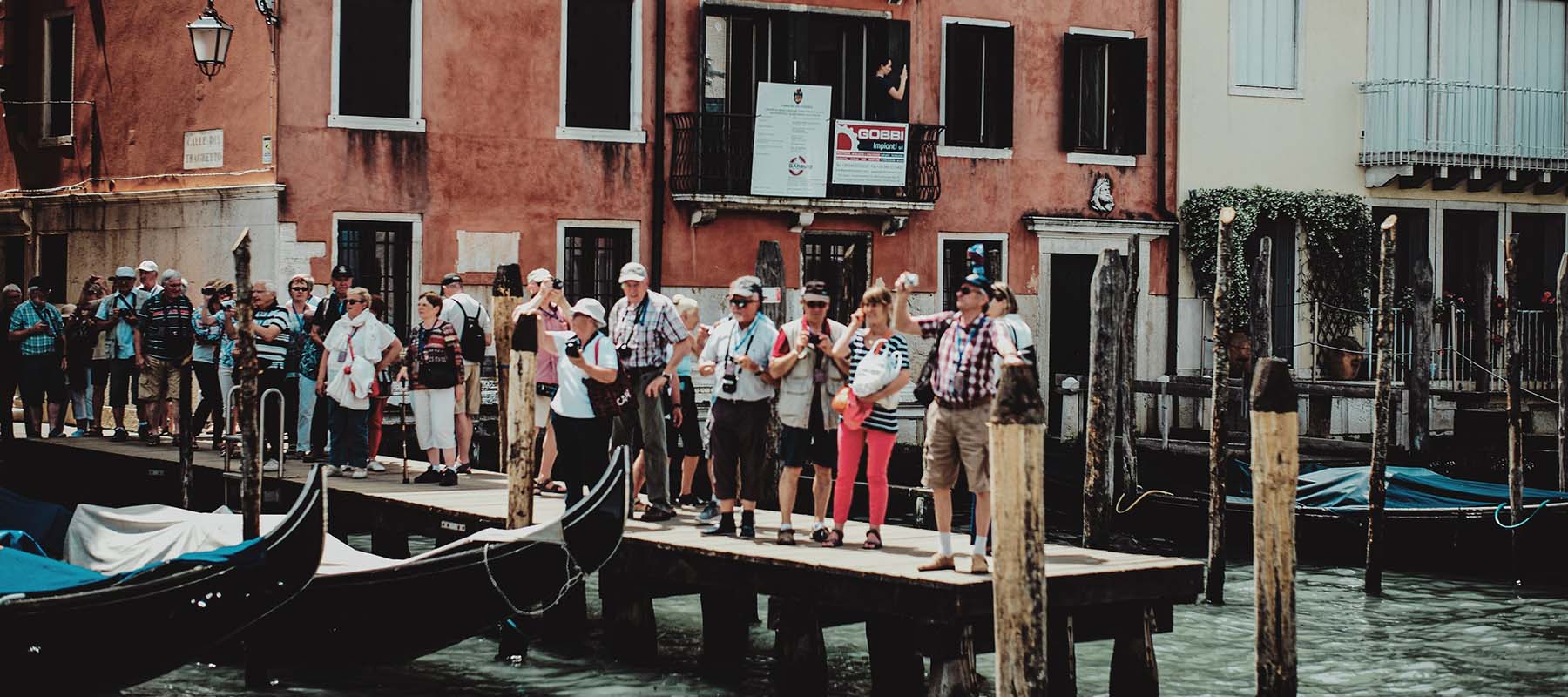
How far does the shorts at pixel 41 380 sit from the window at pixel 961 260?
9099mm

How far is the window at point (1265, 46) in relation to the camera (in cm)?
2211

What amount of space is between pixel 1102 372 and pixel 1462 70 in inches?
449

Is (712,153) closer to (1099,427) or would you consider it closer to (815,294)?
(1099,427)

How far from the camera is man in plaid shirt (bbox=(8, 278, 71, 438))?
15848 millimetres

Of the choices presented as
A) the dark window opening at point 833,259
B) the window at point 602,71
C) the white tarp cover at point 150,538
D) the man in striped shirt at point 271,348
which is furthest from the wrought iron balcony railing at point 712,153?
the white tarp cover at point 150,538

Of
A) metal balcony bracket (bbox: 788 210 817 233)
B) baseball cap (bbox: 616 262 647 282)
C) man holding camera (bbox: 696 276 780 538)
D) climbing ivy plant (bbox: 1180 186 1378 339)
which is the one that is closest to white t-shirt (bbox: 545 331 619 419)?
baseball cap (bbox: 616 262 647 282)

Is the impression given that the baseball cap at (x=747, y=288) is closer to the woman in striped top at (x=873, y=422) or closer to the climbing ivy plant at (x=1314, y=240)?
the woman in striped top at (x=873, y=422)

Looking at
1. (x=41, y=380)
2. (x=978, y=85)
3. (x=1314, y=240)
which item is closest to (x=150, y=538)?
(x=41, y=380)

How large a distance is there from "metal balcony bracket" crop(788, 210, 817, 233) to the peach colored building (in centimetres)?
4

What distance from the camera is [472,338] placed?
44.1 ft

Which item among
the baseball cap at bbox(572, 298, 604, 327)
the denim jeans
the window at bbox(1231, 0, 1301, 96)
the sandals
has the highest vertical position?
the window at bbox(1231, 0, 1301, 96)

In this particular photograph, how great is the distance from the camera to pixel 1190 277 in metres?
22.1

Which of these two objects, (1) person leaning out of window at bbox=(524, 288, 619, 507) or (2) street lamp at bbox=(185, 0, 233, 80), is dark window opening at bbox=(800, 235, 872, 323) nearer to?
(2) street lamp at bbox=(185, 0, 233, 80)

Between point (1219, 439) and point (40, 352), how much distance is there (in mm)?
9396
